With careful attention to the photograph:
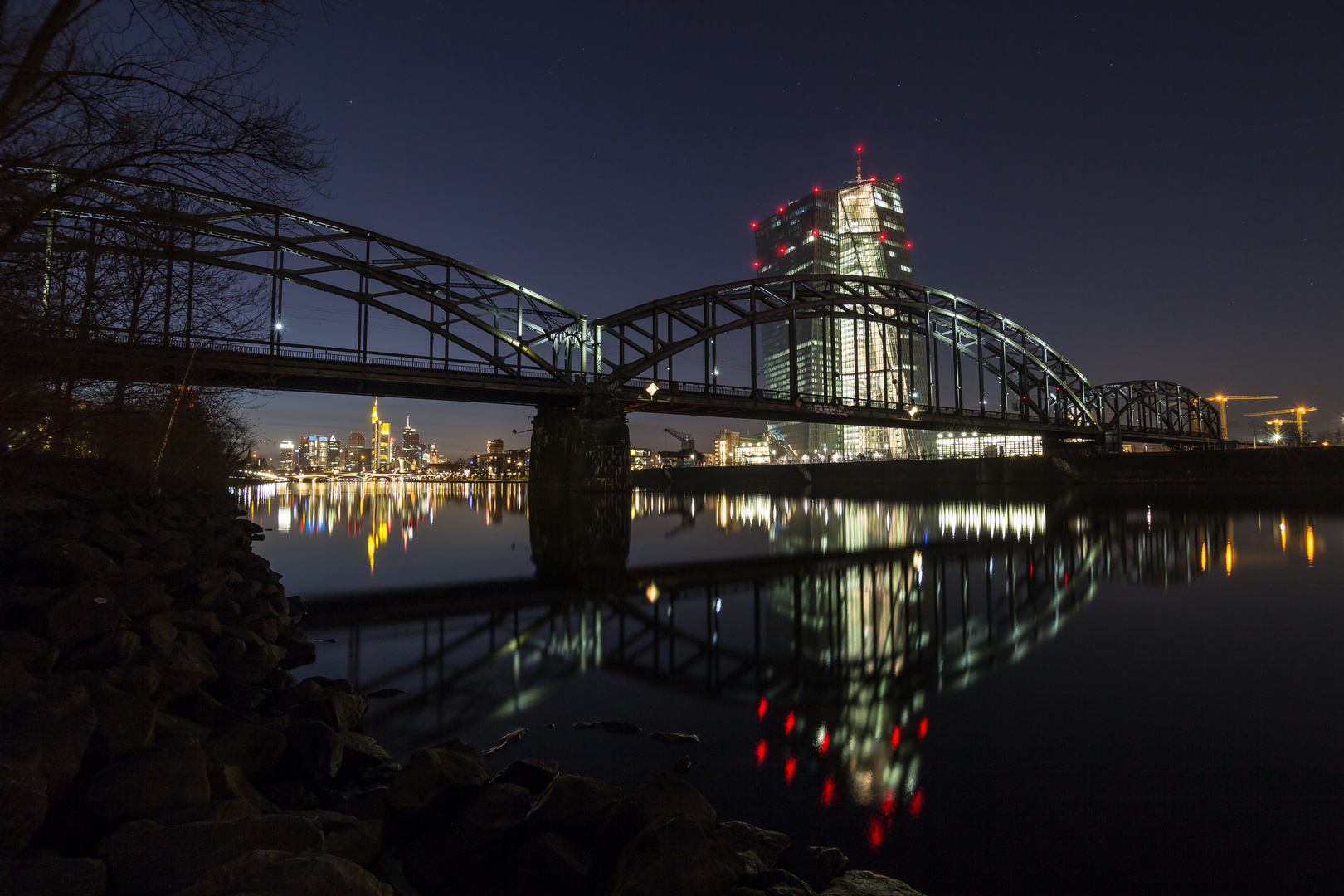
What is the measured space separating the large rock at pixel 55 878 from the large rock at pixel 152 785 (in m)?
0.56

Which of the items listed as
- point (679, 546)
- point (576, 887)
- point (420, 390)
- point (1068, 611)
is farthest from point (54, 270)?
point (420, 390)

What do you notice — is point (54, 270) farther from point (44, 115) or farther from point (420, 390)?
point (420, 390)

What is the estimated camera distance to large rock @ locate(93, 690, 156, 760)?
11.3 feet

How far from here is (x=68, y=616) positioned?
4.96 meters

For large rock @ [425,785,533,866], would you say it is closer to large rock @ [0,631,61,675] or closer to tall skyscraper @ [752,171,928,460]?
large rock @ [0,631,61,675]

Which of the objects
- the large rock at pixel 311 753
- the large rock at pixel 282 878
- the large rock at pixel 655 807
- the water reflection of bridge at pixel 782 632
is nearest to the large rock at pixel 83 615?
the large rock at pixel 311 753

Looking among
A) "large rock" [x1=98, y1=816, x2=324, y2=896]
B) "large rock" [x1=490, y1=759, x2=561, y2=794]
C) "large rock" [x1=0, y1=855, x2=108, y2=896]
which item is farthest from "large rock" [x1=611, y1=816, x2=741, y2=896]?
"large rock" [x1=0, y1=855, x2=108, y2=896]

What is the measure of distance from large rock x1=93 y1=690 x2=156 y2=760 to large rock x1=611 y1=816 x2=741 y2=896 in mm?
2748

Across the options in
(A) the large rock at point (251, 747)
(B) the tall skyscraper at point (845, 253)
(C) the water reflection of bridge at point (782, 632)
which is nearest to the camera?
(A) the large rock at point (251, 747)

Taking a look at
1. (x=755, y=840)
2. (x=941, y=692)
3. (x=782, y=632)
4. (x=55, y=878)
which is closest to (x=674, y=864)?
(x=755, y=840)

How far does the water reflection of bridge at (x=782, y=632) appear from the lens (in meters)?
5.42

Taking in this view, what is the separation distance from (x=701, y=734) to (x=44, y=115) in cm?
729

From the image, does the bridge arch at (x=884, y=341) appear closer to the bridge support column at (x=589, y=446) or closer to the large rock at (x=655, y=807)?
the bridge support column at (x=589, y=446)

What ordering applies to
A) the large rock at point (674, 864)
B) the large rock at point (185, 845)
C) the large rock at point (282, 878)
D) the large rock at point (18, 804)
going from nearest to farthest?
1. the large rock at point (282, 878)
2. the large rock at point (185, 845)
3. the large rock at point (18, 804)
4. the large rock at point (674, 864)
